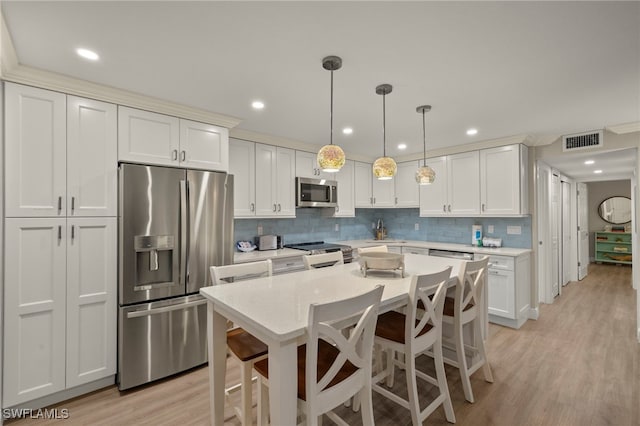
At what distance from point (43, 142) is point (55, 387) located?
1729mm

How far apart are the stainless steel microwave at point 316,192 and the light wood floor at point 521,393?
2.13m

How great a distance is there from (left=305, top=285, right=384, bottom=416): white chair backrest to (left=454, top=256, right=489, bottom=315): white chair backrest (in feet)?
3.05

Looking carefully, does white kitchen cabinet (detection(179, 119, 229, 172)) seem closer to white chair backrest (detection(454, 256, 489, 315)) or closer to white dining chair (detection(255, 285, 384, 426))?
white dining chair (detection(255, 285, 384, 426))

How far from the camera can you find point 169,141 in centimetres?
252

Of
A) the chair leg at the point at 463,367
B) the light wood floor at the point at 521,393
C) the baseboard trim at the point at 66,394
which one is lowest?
the light wood floor at the point at 521,393

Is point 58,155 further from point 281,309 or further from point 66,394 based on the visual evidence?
point 281,309

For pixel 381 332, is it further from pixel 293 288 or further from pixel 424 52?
pixel 424 52

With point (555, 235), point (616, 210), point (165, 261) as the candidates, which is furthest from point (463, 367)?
point (616, 210)

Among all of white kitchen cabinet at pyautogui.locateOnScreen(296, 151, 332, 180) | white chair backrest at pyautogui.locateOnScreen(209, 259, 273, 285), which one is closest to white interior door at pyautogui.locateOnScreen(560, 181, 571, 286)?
white kitchen cabinet at pyautogui.locateOnScreen(296, 151, 332, 180)

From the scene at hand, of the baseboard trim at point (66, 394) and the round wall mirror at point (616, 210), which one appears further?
the round wall mirror at point (616, 210)

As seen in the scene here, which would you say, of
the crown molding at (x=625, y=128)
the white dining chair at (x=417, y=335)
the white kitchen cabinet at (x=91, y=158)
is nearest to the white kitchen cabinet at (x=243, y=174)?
the white kitchen cabinet at (x=91, y=158)

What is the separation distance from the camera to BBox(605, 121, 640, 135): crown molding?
9.66 feet

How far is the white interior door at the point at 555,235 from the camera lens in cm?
439

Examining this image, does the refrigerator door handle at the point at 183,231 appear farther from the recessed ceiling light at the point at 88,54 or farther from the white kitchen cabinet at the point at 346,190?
the white kitchen cabinet at the point at 346,190
